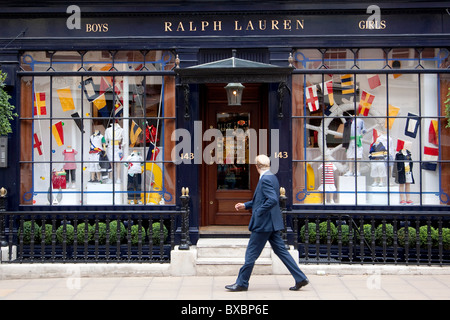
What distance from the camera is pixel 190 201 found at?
9.71 metres

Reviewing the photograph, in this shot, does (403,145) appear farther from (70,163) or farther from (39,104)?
(39,104)

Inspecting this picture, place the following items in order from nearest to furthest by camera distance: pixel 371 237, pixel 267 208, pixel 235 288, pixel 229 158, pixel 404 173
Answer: pixel 267 208
pixel 235 288
pixel 371 237
pixel 404 173
pixel 229 158


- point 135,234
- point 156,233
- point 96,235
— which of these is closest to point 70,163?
point 96,235

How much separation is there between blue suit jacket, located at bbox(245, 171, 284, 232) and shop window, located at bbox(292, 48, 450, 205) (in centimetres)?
261

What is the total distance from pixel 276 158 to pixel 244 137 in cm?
122

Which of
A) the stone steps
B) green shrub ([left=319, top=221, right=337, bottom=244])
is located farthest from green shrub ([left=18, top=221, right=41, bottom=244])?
green shrub ([left=319, top=221, right=337, bottom=244])

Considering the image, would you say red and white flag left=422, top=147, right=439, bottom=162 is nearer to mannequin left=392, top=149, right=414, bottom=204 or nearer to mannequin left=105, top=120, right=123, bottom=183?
mannequin left=392, top=149, right=414, bottom=204

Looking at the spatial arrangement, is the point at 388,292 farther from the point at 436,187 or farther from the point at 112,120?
the point at 112,120

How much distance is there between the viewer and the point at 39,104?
32.6 feet

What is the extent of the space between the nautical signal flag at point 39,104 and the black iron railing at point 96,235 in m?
1.90

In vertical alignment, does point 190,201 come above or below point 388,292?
above

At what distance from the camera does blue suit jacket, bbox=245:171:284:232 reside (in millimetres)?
7129

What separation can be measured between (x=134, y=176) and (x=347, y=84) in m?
4.28
